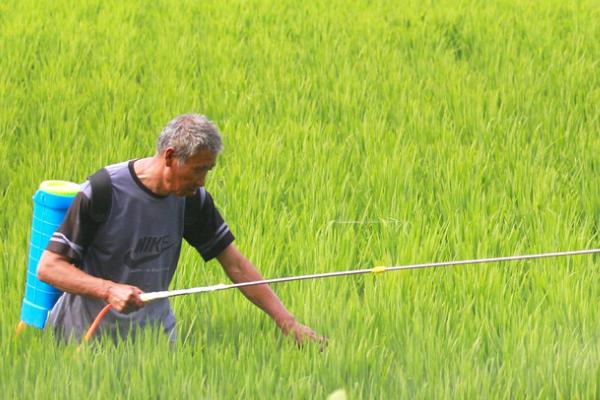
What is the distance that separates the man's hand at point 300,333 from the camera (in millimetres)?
3234

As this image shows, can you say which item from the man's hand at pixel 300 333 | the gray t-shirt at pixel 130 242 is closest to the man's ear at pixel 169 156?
the gray t-shirt at pixel 130 242

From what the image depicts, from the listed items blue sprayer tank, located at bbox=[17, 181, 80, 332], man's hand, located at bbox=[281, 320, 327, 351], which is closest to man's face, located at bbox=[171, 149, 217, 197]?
blue sprayer tank, located at bbox=[17, 181, 80, 332]

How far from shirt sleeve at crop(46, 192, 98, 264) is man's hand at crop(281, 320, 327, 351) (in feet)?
A: 2.08

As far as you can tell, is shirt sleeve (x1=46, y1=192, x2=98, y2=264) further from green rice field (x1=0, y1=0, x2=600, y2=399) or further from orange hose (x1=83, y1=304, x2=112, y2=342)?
green rice field (x1=0, y1=0, x2=600, y2=399)

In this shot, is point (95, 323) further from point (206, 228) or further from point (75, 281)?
point (206, 228)

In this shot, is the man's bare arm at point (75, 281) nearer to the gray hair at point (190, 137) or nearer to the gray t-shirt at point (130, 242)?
the gray t-shirt at point (130, 242)

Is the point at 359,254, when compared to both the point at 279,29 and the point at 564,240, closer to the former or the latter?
the point at 564,240

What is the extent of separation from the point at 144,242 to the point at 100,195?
0.67 feet

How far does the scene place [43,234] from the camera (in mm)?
3258

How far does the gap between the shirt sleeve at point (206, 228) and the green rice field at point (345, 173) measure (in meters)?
0.27

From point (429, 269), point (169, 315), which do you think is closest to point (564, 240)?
point (429, 269)

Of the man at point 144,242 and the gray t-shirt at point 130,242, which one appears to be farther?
the gray t-shirt at point 130,242

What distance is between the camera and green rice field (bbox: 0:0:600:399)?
121 inches

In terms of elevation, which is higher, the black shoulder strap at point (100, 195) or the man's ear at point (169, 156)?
the man's ear at point (169, 156)
